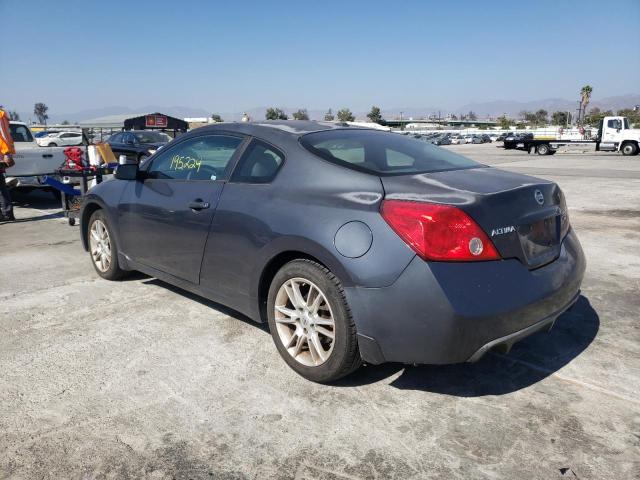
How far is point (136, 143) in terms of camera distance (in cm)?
1766

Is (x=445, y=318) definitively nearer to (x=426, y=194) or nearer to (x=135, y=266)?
(x=426, y=194)

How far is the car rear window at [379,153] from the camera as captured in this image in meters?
3.05

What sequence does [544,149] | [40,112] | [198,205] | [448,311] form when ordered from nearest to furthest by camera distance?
[448,311], [198,205], [544,149], [40,112]

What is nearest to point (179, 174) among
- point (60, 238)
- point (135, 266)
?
point (135, 266)

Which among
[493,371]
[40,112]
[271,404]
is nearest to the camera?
[271,404]

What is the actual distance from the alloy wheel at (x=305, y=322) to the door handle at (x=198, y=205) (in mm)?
915

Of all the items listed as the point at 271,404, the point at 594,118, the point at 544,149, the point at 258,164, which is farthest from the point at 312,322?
the point at 594,118

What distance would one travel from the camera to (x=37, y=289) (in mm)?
4727

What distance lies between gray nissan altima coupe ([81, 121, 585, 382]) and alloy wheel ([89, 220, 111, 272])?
3.69ft

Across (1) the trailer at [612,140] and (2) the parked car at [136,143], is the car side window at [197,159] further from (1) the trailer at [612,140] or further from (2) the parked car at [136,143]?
(1) the trailer at [612,140]

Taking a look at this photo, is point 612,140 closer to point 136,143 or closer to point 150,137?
point 150,137

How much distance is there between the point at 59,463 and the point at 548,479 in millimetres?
2113

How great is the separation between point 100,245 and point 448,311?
12.3ft

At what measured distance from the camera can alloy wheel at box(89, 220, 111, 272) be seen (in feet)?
15.9
